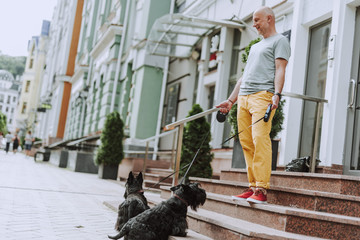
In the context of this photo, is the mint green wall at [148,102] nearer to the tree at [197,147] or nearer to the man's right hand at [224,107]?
the tree at [197,147]

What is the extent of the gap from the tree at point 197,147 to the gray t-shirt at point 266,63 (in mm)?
4683

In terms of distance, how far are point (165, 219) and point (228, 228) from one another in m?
0.60

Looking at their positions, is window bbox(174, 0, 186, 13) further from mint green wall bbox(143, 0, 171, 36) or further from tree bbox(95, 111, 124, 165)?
tree bbox(95, 111, 124, 165)

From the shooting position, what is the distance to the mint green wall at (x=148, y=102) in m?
16.2

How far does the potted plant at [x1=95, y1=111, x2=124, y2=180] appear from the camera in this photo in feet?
48.1

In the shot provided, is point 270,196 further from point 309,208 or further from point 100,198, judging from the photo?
point 100,198

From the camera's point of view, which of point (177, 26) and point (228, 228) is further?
point (177, 26)

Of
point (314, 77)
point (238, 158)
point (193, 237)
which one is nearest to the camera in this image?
point (193, 237)

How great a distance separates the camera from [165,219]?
176 inches

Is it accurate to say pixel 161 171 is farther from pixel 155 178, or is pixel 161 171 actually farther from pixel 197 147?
pixel 197 147

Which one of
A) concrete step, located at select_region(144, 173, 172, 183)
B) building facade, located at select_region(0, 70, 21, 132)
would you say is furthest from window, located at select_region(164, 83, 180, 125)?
building facade, located at select_region(0, 70, 21, 132)

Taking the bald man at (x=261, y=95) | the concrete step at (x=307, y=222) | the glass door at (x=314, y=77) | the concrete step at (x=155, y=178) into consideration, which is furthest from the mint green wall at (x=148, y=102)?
the concrete step at (x=307, y=222)

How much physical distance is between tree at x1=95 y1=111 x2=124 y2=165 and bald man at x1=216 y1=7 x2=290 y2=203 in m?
9.92

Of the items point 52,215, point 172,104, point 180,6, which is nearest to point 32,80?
point 180,6
